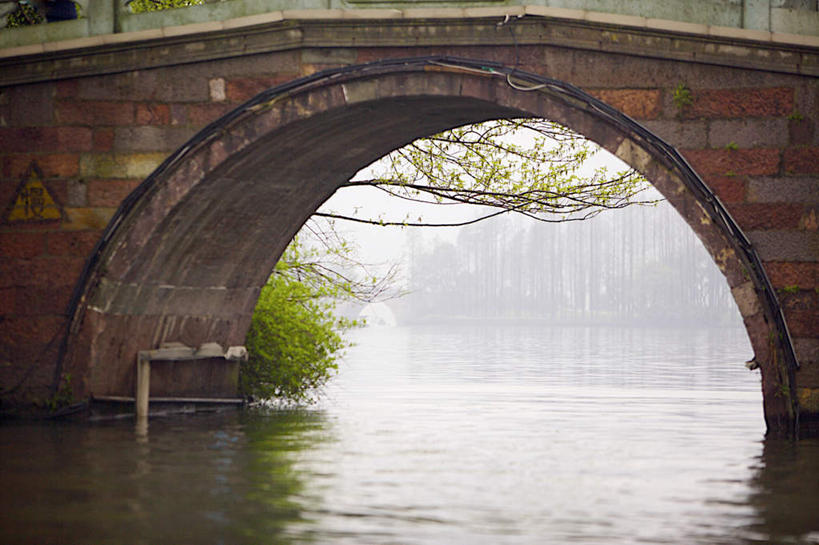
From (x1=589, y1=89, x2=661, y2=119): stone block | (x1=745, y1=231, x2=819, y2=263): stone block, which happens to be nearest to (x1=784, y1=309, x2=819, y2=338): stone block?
(x1=745, y1=231, x2=819, y2=263): stone block

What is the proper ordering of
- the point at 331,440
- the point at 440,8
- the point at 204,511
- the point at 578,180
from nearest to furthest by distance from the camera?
1. the point at 204,511
2. the point at 440,8
3. the point at 331,440
4. the point at 578,180

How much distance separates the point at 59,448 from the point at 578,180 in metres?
7.19

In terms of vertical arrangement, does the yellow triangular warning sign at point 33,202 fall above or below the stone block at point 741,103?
below

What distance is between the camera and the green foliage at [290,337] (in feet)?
50.4

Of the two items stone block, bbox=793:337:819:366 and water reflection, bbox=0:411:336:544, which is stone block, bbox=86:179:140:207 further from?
stone block, bbox=793:337:819:366

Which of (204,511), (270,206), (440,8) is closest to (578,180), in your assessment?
(270,206)

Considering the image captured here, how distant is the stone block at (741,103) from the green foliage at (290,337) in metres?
6.31

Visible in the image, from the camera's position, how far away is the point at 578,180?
15594 mm

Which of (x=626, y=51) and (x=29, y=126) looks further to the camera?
(x=29, y=126)

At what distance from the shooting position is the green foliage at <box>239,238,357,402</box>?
50.4ft

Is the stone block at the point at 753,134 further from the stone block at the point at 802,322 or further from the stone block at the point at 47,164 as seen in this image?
the stone block at the point at 47,164

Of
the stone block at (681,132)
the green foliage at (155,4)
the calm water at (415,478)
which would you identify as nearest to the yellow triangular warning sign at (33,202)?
the calm water at (415,478)

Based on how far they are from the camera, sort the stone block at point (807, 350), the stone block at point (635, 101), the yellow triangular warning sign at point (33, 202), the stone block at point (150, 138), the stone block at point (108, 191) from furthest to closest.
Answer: the yellow triangular warning sign at point (33, 202) < the stone block at point (108, 191) < the stone block at point (150, 138) < the stone block at point (635, 101) < the stone block at point (807, 350)

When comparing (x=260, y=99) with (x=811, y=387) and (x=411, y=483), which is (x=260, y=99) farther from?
(x=811, y=387)
